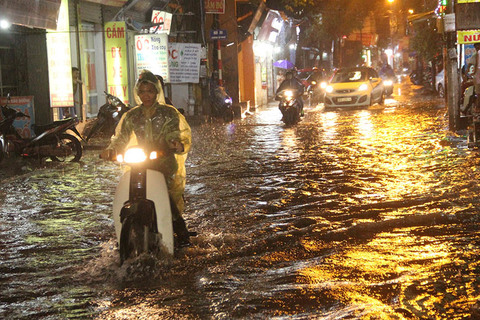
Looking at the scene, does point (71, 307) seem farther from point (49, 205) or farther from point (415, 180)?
point (415, 180)

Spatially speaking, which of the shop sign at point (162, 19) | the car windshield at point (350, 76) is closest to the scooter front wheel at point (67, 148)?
the shop sign at point (162, 19)

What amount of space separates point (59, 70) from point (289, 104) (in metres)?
6.93

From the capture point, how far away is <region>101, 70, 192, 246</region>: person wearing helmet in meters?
5.73

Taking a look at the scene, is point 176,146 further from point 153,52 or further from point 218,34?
point 218,34

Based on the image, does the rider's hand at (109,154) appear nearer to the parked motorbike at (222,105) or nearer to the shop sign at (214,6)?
the parked motorbike at (222,105)

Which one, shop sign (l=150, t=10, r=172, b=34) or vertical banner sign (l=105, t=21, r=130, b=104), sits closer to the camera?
vertical banner sign (l=105, t=21, r=130, b=104)

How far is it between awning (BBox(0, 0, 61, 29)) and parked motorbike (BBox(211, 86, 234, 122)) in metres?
8.54

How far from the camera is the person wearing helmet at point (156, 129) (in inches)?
226

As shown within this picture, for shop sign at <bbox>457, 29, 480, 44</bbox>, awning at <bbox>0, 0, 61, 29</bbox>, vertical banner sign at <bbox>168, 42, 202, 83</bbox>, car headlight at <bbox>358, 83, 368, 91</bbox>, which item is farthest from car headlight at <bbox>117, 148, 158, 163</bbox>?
car headlight at <bbox>358, 83, 368, 91</bbox>

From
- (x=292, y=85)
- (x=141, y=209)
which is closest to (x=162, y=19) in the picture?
(x=292, y=85)

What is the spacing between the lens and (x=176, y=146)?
5.44m

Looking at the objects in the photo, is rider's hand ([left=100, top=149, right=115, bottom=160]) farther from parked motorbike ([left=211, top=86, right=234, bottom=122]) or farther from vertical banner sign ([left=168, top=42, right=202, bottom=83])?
parked motorbike ([left=211, top=86, right=234, bottom=122])

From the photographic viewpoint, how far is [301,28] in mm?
52188

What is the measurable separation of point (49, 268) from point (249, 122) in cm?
1731
